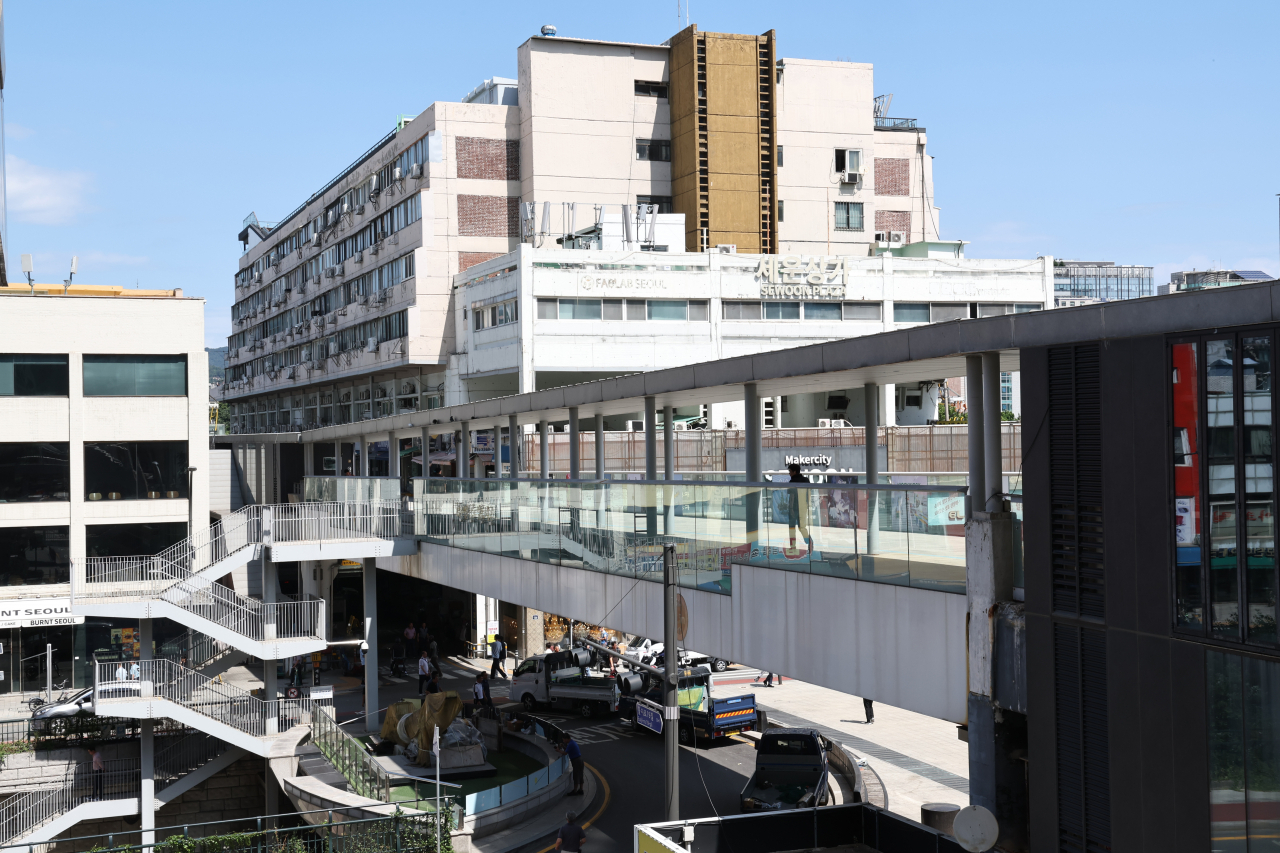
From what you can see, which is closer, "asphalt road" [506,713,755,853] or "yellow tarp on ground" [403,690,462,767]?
"asphalt road" [506,713,755,853]

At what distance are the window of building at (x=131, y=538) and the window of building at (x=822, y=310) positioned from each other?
33496 mm

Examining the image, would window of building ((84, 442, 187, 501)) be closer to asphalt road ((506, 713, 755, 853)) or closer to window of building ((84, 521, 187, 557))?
window of building ((84, 521, 187, 557))


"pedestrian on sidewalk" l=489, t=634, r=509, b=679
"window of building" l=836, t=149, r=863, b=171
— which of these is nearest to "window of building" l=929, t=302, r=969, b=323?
"window of building" l=836, t=149, r=863, b=171

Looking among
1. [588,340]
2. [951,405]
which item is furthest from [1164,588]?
[951,405]

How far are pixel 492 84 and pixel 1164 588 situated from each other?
6401 centimetres

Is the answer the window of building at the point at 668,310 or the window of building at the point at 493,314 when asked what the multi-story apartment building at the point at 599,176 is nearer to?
the window of building at the point at 668,310

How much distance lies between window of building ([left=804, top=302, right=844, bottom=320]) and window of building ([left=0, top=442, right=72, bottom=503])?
3627cm

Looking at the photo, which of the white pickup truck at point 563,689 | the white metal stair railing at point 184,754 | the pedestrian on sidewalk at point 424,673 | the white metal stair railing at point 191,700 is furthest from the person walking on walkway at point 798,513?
the pedestrian on sidewalk at point 424,673

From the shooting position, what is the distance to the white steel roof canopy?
9.78 m

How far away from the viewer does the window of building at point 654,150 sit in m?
66.0

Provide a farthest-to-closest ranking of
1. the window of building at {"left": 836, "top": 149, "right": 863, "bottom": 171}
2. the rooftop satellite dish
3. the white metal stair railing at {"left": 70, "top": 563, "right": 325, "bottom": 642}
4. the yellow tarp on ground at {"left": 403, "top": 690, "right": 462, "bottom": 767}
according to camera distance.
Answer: the window of building at {"left": 836, "top": 149, "right": 863, "bottom": 171}
the white metal stair railing at {"left": 70, "top": 563, "right": 325, "bottom": 642}
the yellow tarp on ground at {"left": 403, "top": 690, "right": 462, "bottom": 767}
the rooftop satellite dish

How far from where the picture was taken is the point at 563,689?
3575 cm

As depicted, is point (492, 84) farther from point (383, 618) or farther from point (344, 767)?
point (344, 767)

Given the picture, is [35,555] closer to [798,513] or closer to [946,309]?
[798,513]
